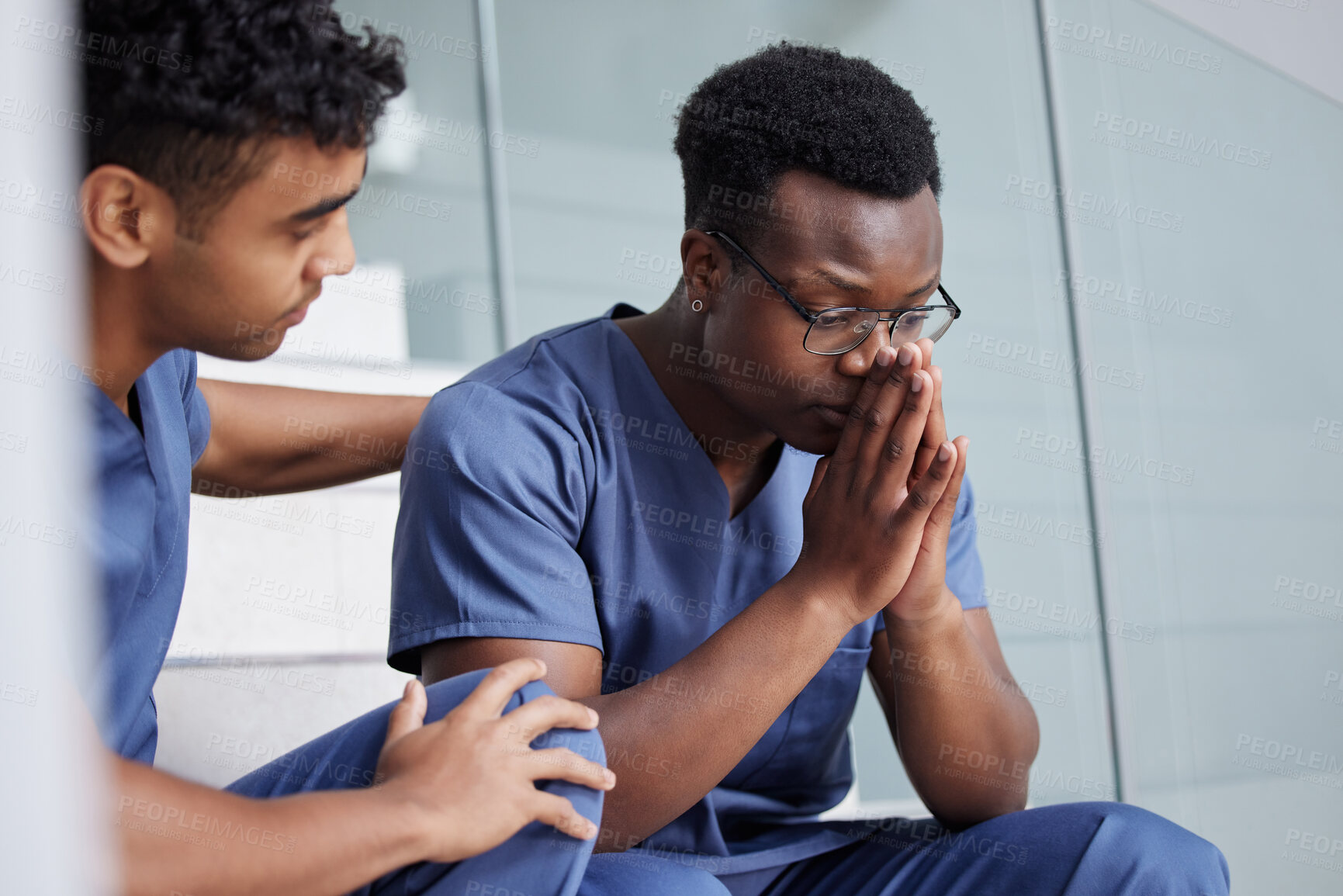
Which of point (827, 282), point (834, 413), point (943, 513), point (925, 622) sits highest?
point (827, 282)

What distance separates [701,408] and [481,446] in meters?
0.26

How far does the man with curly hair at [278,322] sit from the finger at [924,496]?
1.18 feet

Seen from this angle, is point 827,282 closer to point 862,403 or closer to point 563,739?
point 862,403

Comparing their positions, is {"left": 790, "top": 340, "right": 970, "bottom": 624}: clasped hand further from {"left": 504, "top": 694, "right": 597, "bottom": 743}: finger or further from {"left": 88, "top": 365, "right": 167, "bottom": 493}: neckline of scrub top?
{"left": 88, "top": 365, "right": 167, "bottom": 493}: neckline of scrub top

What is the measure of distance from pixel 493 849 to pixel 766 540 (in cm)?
53

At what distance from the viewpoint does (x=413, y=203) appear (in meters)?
2.12

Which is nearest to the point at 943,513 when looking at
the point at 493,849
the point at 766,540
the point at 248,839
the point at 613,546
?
the point at 766,540

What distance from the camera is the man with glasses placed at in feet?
3.02

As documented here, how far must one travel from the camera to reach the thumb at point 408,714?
69 centimetres

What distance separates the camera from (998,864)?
1.00 m

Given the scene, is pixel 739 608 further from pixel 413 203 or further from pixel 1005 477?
pixel 413 203

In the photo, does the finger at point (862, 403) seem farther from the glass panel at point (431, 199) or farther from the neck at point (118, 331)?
the glass panel at point (431, 199)

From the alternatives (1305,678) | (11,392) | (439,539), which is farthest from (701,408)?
(1305,678)

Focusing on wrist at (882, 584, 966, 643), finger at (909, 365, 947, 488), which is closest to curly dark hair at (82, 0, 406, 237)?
finger at (909, 365, 947, 488)
